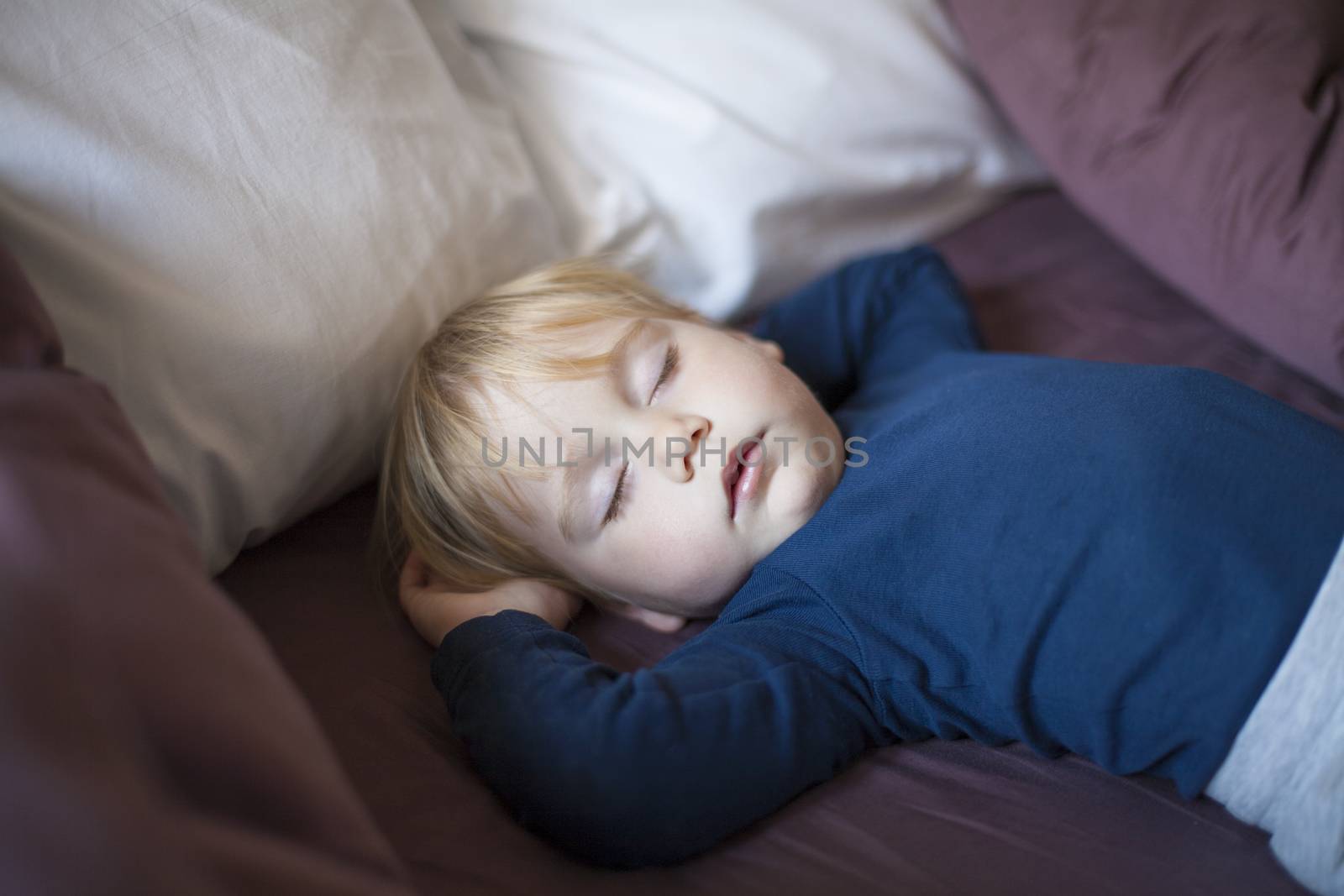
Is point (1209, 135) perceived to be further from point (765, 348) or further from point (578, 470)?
point (578, 470)

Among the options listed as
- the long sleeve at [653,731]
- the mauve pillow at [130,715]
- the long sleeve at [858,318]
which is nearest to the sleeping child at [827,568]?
the long sleeve at [653,731]

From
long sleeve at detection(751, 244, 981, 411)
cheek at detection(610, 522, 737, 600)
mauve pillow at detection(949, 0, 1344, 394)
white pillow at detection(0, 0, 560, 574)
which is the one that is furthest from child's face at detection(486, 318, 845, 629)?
mauve pillow at detection(949, 0, 1344, 394)

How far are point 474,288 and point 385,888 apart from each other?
0.68 meters

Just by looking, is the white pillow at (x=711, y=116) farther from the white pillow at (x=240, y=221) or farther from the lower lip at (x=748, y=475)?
the lower lip at (x=748, y=475)

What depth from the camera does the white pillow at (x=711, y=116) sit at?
1.21 meters

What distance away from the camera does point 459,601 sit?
935 millimetres

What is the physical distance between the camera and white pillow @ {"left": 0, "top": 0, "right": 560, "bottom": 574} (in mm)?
791

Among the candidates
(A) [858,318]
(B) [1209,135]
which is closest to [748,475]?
(A) [858,318]

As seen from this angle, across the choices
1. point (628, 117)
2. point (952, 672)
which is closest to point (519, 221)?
point (628, 117)

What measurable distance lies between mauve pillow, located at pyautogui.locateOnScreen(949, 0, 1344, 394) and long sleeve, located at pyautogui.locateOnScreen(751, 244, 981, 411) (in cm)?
21

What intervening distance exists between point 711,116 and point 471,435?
20.2 inches

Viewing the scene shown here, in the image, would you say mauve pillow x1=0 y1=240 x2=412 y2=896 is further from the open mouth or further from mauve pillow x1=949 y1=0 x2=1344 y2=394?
mauve pillow x1=949 y1=0 x2=1344 y2=394

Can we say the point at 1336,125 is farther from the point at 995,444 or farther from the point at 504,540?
the point at 504,540

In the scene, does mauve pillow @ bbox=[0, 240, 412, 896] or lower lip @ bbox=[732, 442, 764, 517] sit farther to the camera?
lower lip @ bbox=[732, 442, 764, 517]
